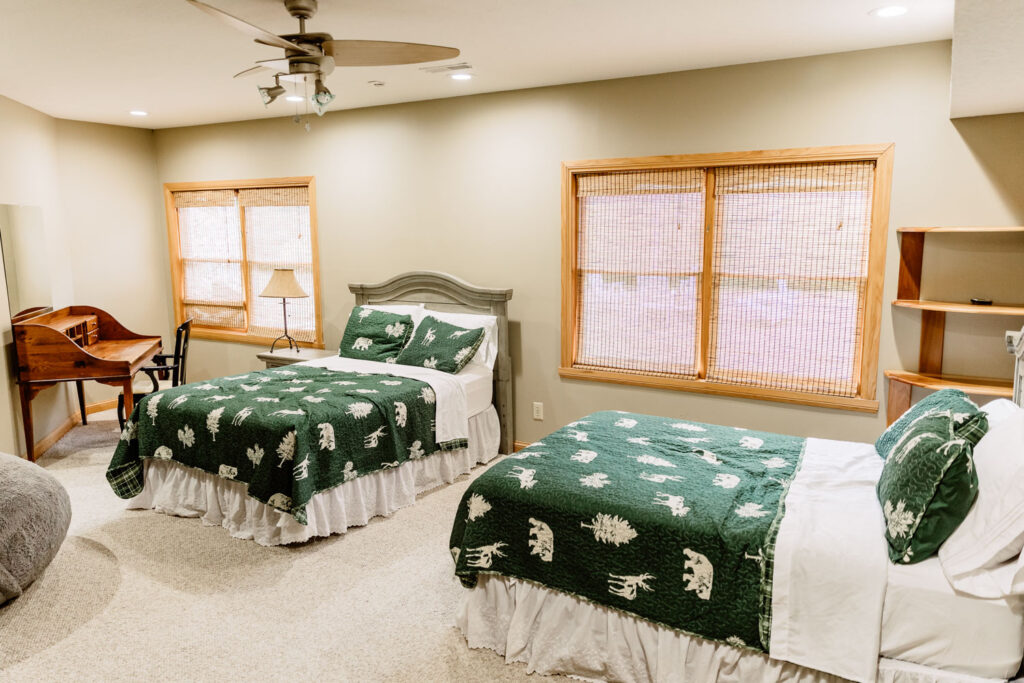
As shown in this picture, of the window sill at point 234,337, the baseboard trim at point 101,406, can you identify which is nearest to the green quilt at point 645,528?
the window sill at point 234,337

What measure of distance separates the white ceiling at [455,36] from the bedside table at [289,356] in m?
1.89

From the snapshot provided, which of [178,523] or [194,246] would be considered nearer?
[178,523]

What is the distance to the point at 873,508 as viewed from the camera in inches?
86.0

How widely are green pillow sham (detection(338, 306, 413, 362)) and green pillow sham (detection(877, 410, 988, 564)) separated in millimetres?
3311

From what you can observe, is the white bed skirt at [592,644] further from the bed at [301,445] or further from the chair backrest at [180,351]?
the chair backrest at [180,351]

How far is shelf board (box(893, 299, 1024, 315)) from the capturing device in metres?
3.16

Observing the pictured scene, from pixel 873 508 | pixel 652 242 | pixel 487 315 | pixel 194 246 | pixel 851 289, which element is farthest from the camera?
pixel 194 246

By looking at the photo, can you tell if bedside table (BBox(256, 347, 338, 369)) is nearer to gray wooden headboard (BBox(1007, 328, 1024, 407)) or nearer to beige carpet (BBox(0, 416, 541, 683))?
beige carpet (BBox(0, 416, 541, 683))

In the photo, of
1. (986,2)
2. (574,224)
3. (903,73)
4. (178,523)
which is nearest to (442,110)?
(574,224)

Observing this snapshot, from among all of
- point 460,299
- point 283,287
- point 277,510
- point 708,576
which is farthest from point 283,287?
point 708,576

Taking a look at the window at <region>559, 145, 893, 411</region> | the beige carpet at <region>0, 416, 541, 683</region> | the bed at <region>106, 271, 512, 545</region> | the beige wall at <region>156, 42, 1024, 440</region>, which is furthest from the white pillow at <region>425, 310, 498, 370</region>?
the beige carpet at <region>0, 416, 541, 683</region>

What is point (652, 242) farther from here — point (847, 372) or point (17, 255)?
point (17, 255)

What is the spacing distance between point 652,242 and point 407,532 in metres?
2.31

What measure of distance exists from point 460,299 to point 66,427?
10.9 feet
